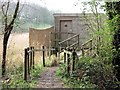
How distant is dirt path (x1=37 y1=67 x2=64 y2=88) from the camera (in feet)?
12.0

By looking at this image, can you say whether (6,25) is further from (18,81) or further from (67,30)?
(67,30)

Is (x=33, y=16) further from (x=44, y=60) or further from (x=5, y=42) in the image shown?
(x=44, y=60)

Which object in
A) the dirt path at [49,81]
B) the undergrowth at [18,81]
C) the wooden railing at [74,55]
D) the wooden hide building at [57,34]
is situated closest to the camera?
the undergrowth at [18,81]

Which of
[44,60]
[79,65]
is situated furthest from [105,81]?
[44,60]

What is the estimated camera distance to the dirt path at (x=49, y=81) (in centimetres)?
366

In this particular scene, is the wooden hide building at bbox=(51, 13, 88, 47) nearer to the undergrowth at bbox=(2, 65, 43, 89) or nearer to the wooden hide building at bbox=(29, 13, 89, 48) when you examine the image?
the wooden hide building at bbox=(29, 13, 89, 48)

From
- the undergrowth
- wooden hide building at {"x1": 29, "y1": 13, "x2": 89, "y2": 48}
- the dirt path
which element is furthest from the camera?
wooden hide building at {"x1": 29, "y1": 13, "x2": 89, "y2": 48}

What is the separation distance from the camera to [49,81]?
3.96 metres

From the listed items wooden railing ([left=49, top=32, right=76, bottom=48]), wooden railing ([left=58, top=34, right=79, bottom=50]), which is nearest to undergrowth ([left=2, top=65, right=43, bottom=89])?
wooden railing ([left=58, top=34, right=79, bottom=50])

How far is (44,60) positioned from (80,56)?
1.28 meters

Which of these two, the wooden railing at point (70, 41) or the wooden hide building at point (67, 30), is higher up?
the wooden hide building at point (67, 30)

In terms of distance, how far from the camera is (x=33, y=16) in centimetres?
350

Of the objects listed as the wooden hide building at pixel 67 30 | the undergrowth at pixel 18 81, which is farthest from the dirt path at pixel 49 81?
the wooden hide building at pixel 67 30

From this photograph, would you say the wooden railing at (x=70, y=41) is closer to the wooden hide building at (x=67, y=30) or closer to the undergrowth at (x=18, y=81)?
the wooden hide building at (x=67, y=30)
